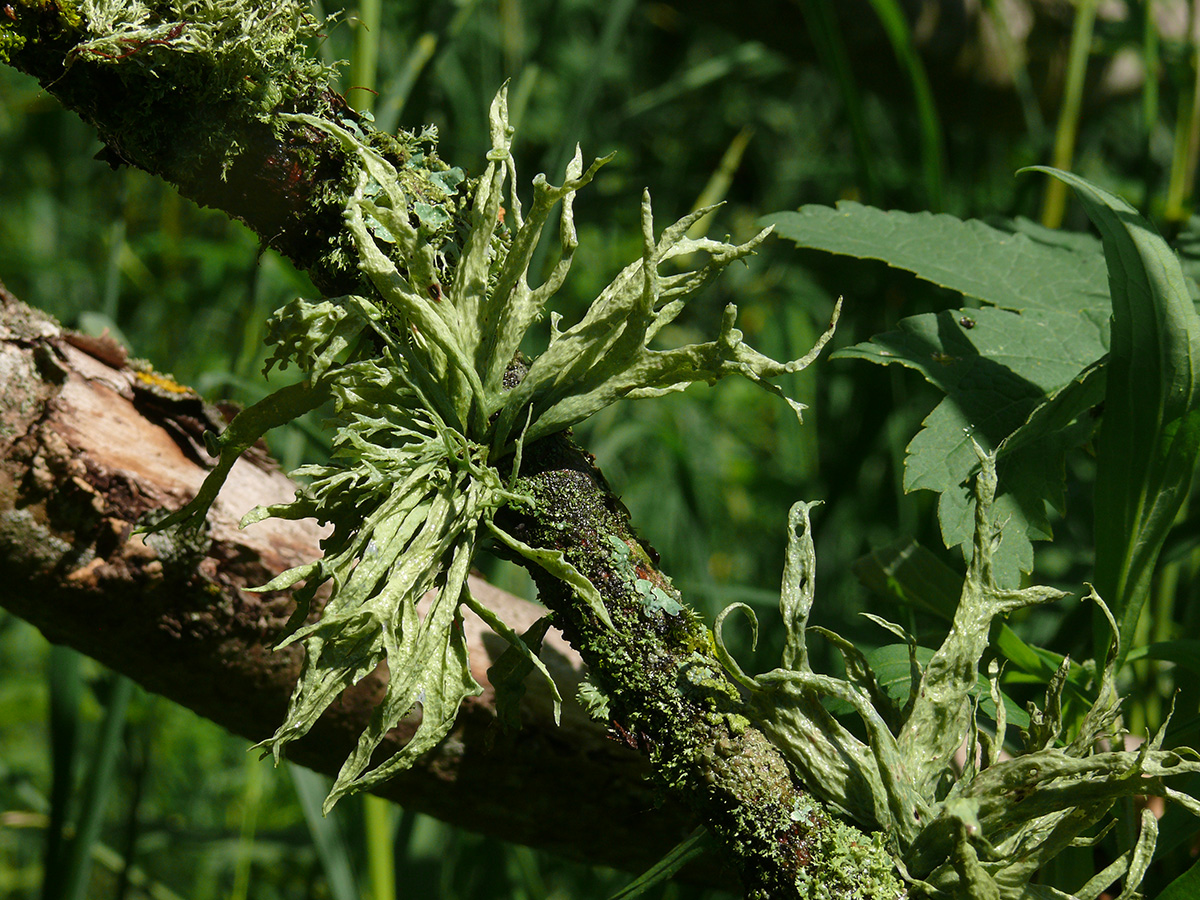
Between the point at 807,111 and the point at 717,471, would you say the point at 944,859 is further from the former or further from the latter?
the point at 807,111

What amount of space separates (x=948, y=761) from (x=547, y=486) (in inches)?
9.5

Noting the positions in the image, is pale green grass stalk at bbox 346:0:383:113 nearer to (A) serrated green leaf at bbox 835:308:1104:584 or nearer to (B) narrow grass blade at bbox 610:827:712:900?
(A) serrated green leaf at bbox 835:308:1104:584

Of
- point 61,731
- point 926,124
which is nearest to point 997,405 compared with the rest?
point 926,124

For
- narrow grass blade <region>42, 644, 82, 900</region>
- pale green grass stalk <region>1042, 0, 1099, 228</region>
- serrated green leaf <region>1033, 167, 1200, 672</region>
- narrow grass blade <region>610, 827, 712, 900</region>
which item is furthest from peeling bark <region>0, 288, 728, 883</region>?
pale green grass stalk <region>1042, 0, 1099, 228</region>

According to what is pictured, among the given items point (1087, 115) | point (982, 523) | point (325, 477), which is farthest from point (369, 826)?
point (1087, 115)

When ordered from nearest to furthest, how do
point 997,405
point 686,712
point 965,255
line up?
point 686,712 → point 997,405 → point 965,255

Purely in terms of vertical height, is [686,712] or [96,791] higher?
[686,712]

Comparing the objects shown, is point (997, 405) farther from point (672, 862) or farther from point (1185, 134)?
point (1185, 134)

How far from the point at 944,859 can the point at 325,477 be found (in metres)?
0.35

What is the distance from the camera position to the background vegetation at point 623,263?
35.4 inches

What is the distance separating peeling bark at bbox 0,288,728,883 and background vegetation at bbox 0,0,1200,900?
146 mm

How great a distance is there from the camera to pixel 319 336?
43 cm

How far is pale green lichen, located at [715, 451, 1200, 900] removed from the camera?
0.41 meters

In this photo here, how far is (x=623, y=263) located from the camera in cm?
203
